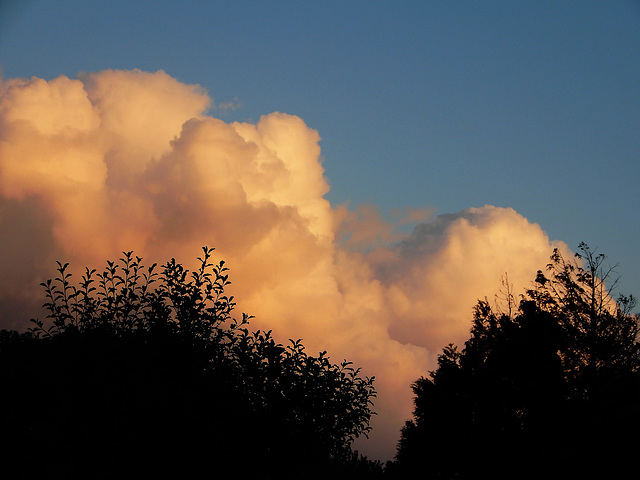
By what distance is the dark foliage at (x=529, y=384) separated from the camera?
29.4 meters

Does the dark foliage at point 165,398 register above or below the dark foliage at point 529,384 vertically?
below

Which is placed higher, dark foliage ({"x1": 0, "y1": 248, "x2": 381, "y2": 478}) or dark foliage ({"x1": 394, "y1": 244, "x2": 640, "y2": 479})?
dark foliage ({"x1": 394, "y1": 244, "x2": 640, "y2": 479})

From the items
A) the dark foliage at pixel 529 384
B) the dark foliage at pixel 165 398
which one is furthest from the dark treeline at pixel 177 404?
the dark foliage at pixel 529 384

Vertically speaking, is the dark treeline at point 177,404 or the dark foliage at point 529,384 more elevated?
the dark foliage at point 529,384

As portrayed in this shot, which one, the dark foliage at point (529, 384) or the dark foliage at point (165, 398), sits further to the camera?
the dark foliage at point (529, 384)

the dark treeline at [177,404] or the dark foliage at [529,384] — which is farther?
the dark foliage at [529,384]

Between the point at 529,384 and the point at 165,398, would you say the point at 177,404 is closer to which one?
the point at 165,398

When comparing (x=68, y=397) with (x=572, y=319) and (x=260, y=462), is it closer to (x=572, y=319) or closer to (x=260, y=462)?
(x=260, y=462)

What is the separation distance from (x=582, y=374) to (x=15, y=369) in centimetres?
3100

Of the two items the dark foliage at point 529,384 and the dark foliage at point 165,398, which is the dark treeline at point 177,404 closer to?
the dark foliage at point 165,398

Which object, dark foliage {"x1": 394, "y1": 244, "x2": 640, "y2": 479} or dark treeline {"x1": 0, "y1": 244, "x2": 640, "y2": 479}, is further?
dark foliage {"x1": 394, "y1": 244, "x2": 640, "y2": 479}

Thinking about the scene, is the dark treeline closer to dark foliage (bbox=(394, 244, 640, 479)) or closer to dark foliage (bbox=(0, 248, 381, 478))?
dark foliage (bbox=(0, 248, 381, 478))

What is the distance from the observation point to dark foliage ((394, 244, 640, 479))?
29.4 metres

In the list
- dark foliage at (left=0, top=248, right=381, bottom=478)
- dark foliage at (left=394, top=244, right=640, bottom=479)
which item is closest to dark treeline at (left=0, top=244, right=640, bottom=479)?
dark foliage at (left=0, top=248, right=381, bottom=478)
